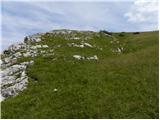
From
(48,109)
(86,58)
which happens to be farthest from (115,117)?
(86,58)

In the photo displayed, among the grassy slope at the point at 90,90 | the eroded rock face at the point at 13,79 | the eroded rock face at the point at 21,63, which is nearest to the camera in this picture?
the grassy slope at the point at 90,90

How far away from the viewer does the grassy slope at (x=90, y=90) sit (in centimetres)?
2809

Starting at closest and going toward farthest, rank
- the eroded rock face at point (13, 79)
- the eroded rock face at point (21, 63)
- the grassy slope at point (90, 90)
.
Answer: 1. the grassy slope at point (90, 90)
2. the eroded rock face at point (13, 79)
3. the eroded rock face at point (21, 63)

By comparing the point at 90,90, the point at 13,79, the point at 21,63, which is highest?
the point at 21,63

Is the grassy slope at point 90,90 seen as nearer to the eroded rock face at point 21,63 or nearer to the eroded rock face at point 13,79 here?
the eroded rock face at point 13,79

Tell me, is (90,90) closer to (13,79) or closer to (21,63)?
(13,79)

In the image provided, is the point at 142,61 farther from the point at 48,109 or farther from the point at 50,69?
the point at 48,109

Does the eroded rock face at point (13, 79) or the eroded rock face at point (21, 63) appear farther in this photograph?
the eroded rock face at point (21, 63)

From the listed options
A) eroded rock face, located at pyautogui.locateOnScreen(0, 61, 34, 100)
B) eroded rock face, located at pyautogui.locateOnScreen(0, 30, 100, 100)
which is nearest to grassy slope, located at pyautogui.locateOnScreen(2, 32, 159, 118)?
eroded rock face, located at pyautogui.locateOnScreen(0, 61, 34, 100)

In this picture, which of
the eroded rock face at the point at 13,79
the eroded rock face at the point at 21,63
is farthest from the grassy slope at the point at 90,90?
the eroded rock face at the point at 21,63

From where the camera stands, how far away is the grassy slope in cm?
2809

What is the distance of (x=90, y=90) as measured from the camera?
31.8 metres

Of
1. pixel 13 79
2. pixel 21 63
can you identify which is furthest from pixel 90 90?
pixel 21 63

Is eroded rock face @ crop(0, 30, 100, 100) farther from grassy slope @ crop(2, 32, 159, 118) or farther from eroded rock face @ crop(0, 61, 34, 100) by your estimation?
grassy slope @ crop(2, 32, 159, 118)
